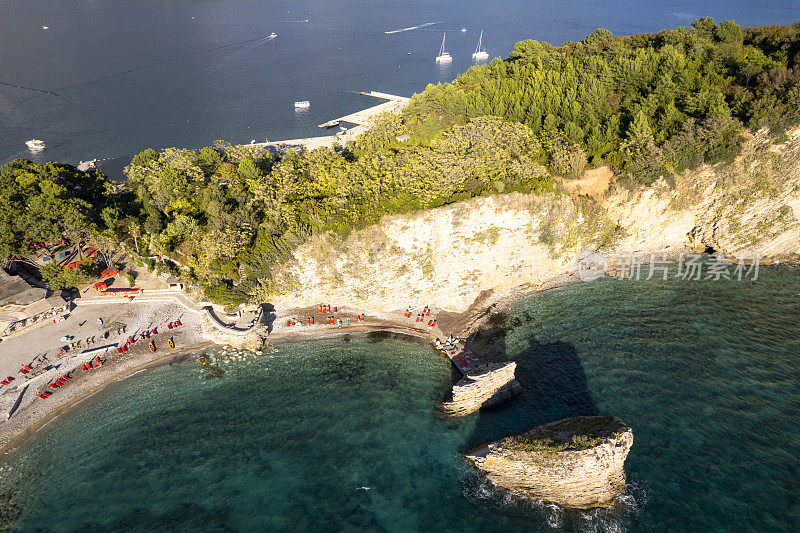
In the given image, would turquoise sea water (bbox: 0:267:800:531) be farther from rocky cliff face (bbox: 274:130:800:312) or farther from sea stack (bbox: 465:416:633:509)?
rocky cliff face (bbox: 274:130:800:312)

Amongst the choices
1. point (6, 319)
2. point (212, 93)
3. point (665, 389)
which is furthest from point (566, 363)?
point (212, 93)

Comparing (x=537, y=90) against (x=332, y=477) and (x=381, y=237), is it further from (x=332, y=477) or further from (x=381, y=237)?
(x=332, y=477)

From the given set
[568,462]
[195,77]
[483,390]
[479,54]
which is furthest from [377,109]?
[568,462]

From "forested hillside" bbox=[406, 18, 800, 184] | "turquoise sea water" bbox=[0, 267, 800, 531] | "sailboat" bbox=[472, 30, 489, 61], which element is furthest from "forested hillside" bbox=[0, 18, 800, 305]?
"sailboat" bbox=[472, 30, 489, 61]

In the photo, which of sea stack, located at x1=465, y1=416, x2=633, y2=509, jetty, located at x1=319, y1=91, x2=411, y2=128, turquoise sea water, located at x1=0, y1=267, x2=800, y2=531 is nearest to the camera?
sea stack, located at x1=465, y1=416, x2=633, y2=509

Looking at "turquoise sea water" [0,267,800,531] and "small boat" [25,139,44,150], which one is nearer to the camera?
"turquoise sea water" [0,267,800,531]
